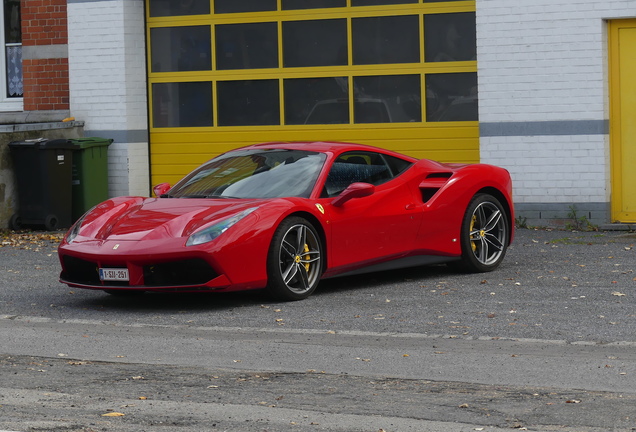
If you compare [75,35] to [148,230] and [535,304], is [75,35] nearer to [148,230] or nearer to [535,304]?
[148,230]

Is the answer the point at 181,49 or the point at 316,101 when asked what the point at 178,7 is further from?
the point at 316,101

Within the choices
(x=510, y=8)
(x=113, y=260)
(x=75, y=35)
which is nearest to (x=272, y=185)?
(x=113, y=260)

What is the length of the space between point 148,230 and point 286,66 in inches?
304

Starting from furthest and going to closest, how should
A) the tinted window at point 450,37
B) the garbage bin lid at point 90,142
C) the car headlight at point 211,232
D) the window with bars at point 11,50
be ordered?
the window with bars at point 11,50
the garbage bin lid at point 90,142
the tinted window at point 450,37
the car headlight at point 211,232

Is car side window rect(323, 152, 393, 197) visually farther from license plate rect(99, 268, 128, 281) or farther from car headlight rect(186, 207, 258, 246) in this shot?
license plate rect(99, 268, 128, 281)

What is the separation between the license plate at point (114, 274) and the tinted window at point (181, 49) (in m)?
8.21

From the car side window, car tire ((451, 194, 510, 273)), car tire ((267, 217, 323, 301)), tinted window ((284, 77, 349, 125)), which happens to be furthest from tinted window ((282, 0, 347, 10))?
car tire ((267, 217, 323, 301))

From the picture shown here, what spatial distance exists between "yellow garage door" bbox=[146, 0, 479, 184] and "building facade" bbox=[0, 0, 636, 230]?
0.06 ft

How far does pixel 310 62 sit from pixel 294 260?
7359mm

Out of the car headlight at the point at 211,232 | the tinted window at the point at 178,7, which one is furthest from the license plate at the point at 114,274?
the tinted window at the point at 178,7

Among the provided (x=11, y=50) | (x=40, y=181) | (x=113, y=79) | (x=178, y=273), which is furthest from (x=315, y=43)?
(x=178, y=273)

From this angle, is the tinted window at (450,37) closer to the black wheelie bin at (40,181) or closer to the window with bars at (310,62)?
the window with bars at (310,62)

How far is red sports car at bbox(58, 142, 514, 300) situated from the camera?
8.67 meters

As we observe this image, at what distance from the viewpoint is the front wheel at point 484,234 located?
10.5 m
